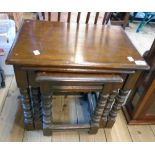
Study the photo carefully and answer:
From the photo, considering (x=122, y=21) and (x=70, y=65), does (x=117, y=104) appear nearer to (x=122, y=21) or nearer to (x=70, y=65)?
(x=70, y=65)

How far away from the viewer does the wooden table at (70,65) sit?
74 centimetres

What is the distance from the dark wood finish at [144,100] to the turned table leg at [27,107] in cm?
67

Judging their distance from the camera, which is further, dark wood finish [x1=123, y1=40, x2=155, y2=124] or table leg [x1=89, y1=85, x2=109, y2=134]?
dark wood finish [x1=123, y1=40, x2=155, y2=124]

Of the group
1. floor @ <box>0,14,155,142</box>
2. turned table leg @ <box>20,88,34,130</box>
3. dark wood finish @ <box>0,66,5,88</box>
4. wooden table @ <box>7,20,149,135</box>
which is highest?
wooden table @ <box>7,20,149,135</box>

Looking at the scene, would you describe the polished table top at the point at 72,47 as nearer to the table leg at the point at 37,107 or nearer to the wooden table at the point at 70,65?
the wooden table at the point at 70,65

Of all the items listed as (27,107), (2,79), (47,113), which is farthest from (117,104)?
(2,79)

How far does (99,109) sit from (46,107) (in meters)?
0.29

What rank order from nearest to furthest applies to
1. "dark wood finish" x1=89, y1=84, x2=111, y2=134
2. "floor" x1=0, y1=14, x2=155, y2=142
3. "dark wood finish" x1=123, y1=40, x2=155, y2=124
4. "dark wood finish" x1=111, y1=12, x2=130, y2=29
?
"dark wood finish" x1=89, y1=84, x2=111, y2=134 < "dark wood finish" x1=123, y1=40, x2=155, y2=124 < "floor" x1=0, y1=14, x2=155, y2=142 < "dark wood finish" x1=111, y1=12, x2=130, y2=29

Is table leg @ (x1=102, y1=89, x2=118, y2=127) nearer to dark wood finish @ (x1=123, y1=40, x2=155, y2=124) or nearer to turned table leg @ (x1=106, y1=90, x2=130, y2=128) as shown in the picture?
turned table leg @ (x1=106, y1=90, x2=130, y2=128)

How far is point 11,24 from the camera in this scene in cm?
145

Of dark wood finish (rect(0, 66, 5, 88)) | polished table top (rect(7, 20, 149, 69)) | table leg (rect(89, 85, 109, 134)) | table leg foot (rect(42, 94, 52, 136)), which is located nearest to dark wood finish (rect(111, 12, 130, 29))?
polished table top (rect(7, 20, 149, 69))

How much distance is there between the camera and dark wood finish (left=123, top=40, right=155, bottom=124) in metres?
0.98
